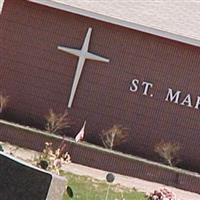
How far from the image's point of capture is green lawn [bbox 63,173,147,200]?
15.2 meters

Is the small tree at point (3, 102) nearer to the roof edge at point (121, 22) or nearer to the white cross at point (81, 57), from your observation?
the white cross at point (81, 57)

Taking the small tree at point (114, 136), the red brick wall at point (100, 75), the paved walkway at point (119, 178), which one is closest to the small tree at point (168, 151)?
the red brick wall at point (100, 75)

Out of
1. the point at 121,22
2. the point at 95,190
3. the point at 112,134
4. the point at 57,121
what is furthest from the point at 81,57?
the point at 95,190

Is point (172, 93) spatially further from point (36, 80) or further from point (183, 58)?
point (36, 80)

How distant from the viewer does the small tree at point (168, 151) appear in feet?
80.1

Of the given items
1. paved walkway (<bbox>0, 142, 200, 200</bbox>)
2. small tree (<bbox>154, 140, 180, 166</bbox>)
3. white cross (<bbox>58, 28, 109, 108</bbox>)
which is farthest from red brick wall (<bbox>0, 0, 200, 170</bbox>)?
paved walkway (<bbox>0, 142, 200, 200</bbox>)

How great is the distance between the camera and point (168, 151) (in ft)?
80.5

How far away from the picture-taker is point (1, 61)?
2655 cm

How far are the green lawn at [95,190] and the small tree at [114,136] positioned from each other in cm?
638

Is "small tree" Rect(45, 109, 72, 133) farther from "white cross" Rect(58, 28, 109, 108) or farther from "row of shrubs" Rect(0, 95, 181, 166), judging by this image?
"white cross" Rect(58, 28, 109, 108)

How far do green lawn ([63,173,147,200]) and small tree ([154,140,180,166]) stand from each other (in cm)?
618

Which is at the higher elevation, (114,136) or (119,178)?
(114,136)

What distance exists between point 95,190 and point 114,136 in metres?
8.83

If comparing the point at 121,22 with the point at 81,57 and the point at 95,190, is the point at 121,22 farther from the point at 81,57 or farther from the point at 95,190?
the point at 95,190
